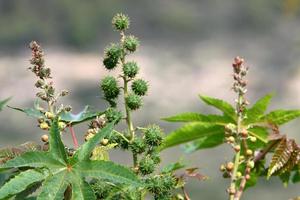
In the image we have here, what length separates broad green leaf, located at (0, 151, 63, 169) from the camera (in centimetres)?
113

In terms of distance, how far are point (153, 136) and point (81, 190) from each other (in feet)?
0.51

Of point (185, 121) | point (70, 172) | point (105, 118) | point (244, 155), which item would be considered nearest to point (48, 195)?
point (70, 172)

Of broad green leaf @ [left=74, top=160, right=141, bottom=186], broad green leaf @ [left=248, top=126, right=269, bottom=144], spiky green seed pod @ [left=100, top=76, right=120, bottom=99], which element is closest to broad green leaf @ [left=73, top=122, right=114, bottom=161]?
broad green leaf @ [left=74, top=160, right=141, bottom=186]

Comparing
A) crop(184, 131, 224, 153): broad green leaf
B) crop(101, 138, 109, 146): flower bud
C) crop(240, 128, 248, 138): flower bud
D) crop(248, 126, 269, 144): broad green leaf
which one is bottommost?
→ crop(240, 128, 248, 138): flower bud

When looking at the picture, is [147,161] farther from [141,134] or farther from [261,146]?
[261,146]

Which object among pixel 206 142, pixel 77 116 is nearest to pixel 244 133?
pixel 77 116

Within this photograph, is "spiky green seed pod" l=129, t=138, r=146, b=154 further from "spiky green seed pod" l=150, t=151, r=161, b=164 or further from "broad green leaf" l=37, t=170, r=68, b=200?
"broad green leaf" l=37, t=170, r=68, b=200

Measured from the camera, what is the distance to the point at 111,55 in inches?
49.5

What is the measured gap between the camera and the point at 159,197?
120 centimetres

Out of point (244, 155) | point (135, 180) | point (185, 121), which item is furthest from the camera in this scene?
point (185, 121)

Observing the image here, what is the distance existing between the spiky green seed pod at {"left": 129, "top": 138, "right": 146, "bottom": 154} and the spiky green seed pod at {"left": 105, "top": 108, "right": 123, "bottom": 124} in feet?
0.14

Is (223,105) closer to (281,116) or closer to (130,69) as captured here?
(281,116)

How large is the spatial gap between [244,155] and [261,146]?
314 millimetres

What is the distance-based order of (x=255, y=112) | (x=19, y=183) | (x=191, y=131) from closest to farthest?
(x=19, y=183) → (x=255, y=112) → (x=191, y=131)
